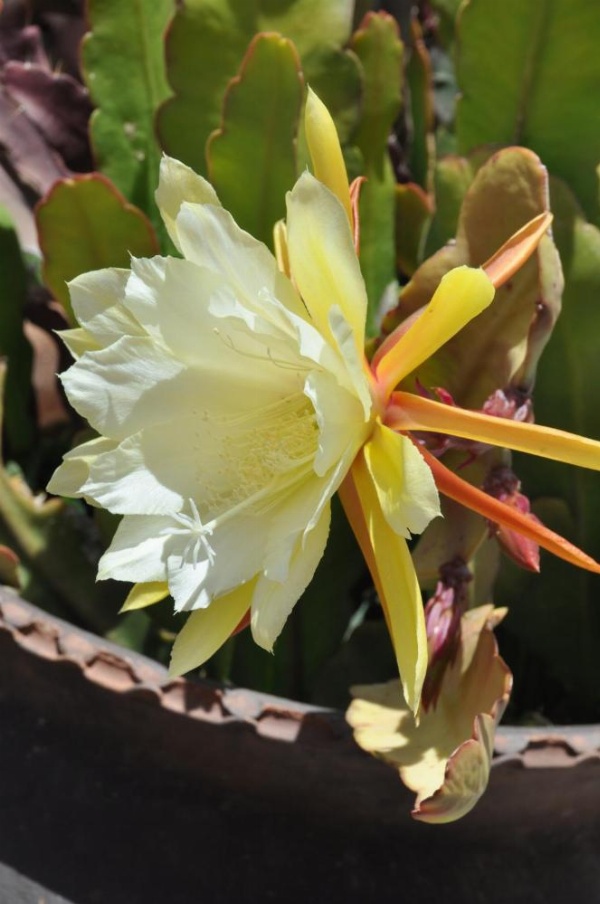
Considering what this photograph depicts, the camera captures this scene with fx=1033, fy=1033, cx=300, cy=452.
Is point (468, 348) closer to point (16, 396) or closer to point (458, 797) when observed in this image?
point (458, 797)

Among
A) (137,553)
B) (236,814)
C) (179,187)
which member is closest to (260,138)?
(179,187)

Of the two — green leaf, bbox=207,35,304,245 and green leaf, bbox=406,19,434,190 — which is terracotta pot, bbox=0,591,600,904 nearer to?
green leaf, bbox=207,35,304,245

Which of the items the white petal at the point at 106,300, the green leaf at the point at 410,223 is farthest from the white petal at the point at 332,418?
the green leaf at the point at 410,223

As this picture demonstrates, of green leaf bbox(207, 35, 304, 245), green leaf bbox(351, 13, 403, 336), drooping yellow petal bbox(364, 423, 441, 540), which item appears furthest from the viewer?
green leaf bbox(351, 13, 403, 336)

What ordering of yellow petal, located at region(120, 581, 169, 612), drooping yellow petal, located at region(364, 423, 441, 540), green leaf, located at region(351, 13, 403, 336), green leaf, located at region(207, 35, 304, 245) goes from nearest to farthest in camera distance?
drooping yellow petal, located at region(364, 423, 441, 540) → yellow petal, located at region(120, 581, 169, 612) → green leaf, located at region(207, 35, 304, 245) → green leaf, located at region(351, 13, 403, 336)

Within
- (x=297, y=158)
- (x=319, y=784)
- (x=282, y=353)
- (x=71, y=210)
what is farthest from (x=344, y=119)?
(x=319, y=784)

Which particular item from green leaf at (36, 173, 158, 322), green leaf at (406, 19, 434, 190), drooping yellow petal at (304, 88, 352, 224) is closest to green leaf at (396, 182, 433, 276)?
green leaf at (406, 19, 434, 190)
